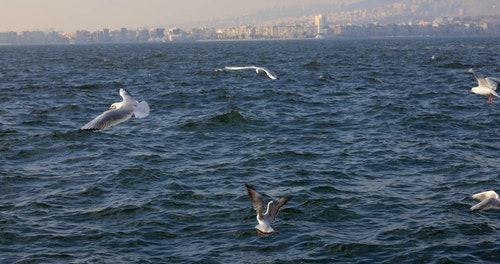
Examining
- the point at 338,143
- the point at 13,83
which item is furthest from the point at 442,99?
the point at 13,83

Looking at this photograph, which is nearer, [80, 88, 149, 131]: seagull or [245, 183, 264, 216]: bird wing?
[245, 183, 264, 216]: bird wing

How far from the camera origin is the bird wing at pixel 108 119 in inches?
439

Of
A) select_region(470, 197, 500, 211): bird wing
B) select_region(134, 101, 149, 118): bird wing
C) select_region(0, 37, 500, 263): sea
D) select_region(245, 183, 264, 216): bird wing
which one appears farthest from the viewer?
select_region(134, 101, 149, 118): bird wing

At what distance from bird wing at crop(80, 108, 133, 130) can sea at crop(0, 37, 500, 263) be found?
204 cm

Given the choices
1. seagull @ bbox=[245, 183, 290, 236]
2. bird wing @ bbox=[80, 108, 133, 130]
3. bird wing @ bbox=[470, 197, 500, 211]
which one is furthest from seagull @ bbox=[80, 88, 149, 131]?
bird wing @ bbox=[470, 197, 500, 211]

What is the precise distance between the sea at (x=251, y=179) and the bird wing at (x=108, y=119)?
2039 millimetres

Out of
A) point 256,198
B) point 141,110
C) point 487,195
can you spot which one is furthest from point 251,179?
point 256,198

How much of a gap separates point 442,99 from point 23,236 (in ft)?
71.1

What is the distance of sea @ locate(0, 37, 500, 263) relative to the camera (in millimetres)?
11117

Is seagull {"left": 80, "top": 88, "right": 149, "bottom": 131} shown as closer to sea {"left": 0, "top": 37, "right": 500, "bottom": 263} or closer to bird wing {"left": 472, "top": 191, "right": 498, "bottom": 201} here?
sea {"left": 0, "top": 37, "right": 500, "bottom": 263}

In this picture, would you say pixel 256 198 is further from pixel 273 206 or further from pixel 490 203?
pixel 490 203

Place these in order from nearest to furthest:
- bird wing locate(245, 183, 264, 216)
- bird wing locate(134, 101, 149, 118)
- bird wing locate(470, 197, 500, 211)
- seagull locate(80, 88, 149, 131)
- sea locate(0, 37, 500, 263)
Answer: bird wing locate(245, 183, 264, 216) → bird wing locate(470, 197, 500, 211) → sea locate(0, 37, 500, 263) → seagull locate(80, 88, 149, 131) → bird wing locate(134, 101, 149, 118)

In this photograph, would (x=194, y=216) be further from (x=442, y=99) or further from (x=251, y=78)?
(x=251, y=78)

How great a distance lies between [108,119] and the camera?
11.6 m
